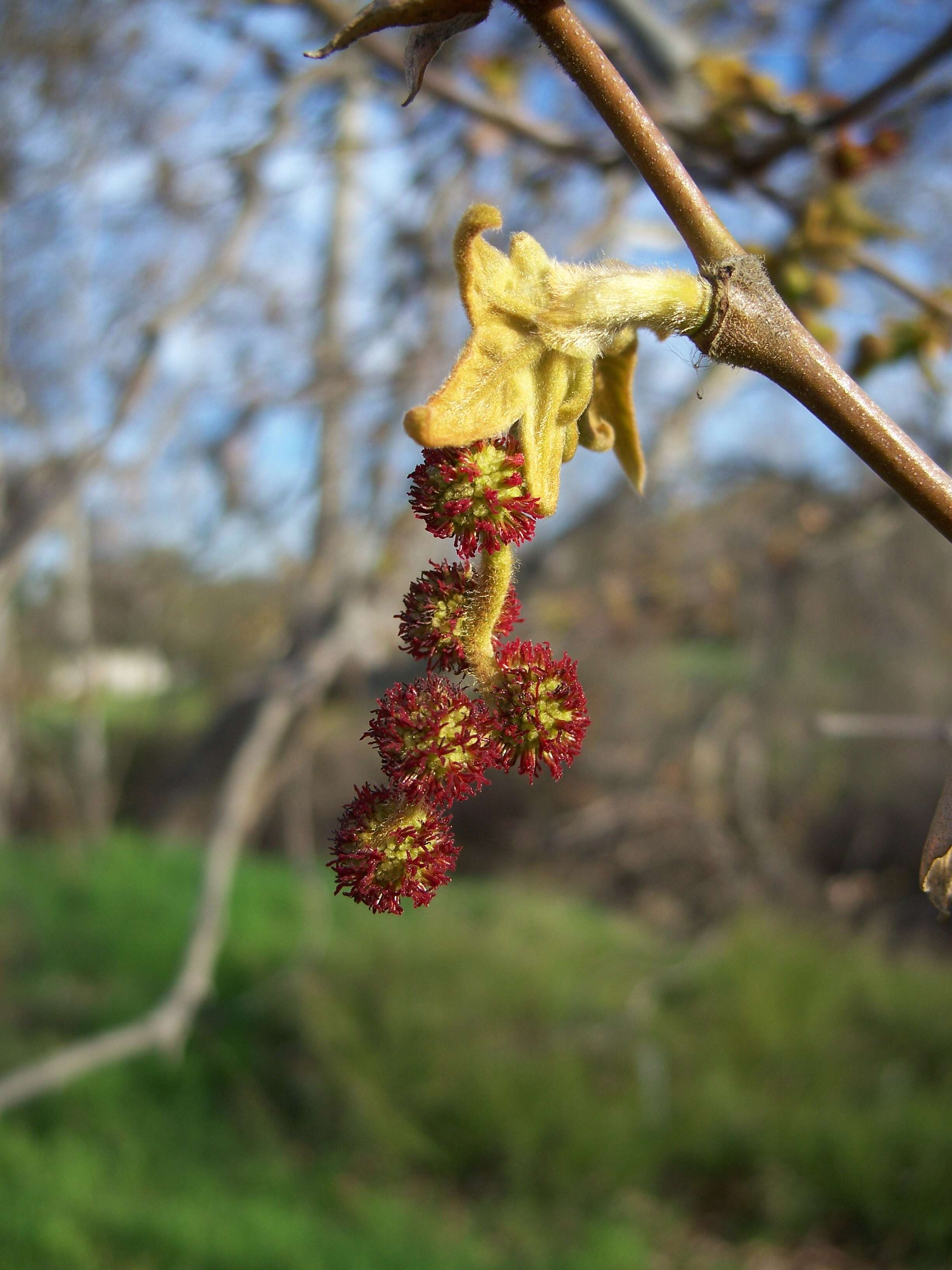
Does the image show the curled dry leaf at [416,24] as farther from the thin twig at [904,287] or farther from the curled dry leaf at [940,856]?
the thin twig at [904,287]

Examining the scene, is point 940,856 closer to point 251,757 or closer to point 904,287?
point 904,287

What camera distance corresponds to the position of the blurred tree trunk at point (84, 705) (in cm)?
862

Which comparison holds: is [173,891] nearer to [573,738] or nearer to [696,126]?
[696,126]

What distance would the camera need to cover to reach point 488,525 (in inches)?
22.5

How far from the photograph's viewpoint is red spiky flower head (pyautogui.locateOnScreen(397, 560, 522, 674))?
0.61 m

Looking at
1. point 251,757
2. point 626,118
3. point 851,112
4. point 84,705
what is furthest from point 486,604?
point 84,705

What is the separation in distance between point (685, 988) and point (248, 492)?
433 centimetres

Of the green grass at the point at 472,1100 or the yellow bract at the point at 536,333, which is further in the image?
the green grass at the point at 472,1100

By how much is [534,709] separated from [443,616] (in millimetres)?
79

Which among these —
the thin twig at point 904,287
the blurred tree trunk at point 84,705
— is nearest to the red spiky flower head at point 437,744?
the thin twig at point 904,287

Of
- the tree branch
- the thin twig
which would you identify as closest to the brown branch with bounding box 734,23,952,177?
the tree branch

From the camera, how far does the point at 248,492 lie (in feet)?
12.8

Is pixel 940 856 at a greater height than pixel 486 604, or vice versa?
pixel 486 604

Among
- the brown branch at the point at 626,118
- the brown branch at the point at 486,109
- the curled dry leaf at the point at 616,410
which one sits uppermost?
the brown branch at the point at 486,109
